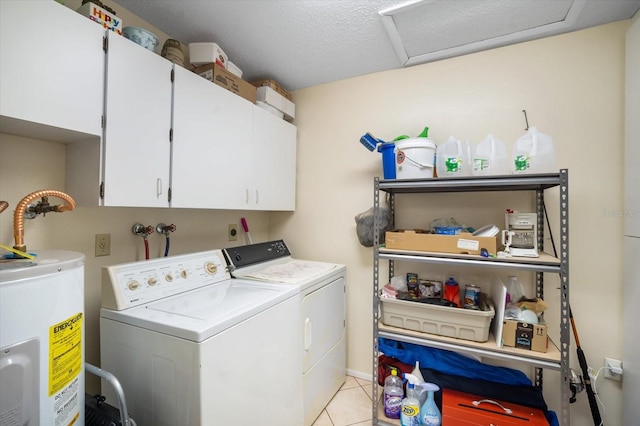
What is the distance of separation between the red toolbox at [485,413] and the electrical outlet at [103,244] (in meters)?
2.00

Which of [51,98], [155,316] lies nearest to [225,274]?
[155,316]

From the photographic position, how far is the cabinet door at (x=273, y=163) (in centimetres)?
194

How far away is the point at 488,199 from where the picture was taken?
5.97ft

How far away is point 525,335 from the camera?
1396 millimetres

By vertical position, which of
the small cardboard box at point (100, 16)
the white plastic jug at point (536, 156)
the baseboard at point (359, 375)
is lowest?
the baseboard at point (359, 375)

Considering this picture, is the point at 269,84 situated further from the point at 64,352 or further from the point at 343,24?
the point at 64,352

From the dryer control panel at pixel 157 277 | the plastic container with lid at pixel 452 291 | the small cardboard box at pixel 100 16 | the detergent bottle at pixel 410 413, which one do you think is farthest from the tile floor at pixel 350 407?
the small cardboard box at pixel 100 16

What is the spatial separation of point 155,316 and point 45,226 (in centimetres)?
67

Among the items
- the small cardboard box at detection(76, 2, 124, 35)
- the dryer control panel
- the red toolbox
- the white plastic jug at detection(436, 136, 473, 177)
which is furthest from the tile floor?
the small cardboard box at detection(76, 2, 124, 35)

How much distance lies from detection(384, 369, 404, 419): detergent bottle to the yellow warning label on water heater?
160 centimetres

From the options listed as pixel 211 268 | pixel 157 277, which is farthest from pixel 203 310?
pixel 211 268

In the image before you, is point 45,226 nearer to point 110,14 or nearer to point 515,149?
Answer: point 110,14

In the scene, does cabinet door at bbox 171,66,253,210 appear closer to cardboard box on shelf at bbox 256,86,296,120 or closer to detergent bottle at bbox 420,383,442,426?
cardboard box on shelf at bbox 256,86,296,120

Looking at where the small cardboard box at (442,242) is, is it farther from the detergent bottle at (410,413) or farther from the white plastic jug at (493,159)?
the detergent bottle at (410,413)
